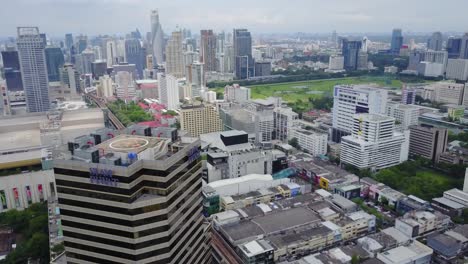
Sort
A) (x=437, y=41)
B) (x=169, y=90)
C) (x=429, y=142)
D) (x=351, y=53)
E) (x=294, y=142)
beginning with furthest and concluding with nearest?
(x=437, y=41) < (x=351, y=53) < (x=169, y=90) < (x=294, y=142) < (x=429, y=142)

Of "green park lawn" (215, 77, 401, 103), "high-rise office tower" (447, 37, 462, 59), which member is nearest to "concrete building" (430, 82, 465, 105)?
"green park lawn" (215, 77, 401, 103)

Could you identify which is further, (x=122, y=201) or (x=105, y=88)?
(x=105, y=88)

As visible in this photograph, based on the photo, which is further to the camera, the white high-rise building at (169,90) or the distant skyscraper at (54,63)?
the distant skyscraper at (54,63)

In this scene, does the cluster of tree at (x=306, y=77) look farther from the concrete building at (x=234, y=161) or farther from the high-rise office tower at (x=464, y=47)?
the concrete building at (x=234, y=161)

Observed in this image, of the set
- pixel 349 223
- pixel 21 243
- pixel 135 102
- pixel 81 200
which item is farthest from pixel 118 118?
pixel 81 200

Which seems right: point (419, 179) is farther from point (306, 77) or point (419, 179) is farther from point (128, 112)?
point (306, 77)

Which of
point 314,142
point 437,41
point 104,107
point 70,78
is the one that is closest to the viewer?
point 314,142

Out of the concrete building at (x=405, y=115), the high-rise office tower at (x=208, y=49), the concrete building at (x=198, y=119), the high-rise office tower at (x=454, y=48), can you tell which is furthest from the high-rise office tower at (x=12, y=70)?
the high-rise office tower at (x=454, y=48)

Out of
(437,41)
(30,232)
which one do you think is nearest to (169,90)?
(30,232)
